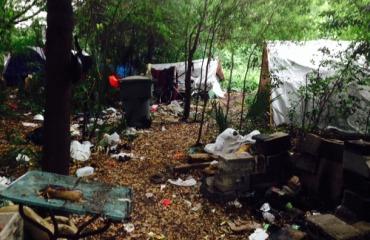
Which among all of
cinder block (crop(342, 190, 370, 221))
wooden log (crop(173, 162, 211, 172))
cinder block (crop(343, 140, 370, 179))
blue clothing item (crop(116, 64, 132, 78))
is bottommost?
wooden log (crop(173, 162, 211, 172))

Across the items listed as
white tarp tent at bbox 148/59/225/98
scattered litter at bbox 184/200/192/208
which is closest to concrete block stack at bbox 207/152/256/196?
scattered litter at bbox 184/200/192/208

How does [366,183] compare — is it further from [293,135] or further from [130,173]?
[293,135]

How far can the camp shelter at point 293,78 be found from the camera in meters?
8.20

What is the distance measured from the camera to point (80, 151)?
6324 millimetres

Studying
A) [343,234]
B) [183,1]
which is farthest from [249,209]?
[183,1]

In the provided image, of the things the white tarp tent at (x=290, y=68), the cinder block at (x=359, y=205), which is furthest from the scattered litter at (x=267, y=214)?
the white tarp tent at (x=290, y=68)

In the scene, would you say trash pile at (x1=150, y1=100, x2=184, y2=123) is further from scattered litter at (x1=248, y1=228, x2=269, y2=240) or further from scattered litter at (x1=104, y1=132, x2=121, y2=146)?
scattered litter at (x1=248, y1=228, x2=269, y2=240)

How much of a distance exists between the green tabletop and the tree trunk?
80 cm

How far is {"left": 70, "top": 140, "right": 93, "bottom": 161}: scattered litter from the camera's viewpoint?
622 cm

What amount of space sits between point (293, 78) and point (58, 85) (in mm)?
7014

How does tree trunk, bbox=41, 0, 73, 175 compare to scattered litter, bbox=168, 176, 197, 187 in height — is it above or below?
above

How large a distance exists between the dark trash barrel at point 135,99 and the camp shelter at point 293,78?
9.25ft

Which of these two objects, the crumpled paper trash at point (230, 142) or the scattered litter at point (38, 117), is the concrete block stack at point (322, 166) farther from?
the scattered litter at point (38, 117)

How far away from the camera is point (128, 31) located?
1302 cm
